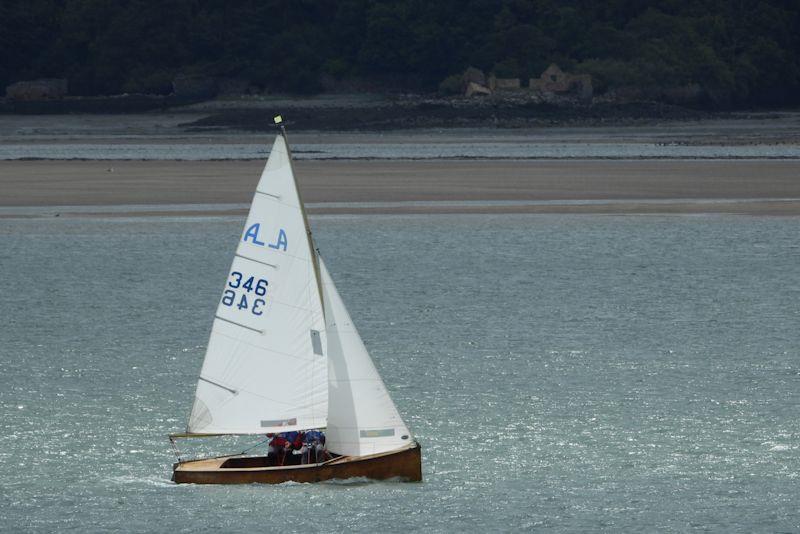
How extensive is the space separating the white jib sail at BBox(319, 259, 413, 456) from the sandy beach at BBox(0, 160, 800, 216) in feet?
147

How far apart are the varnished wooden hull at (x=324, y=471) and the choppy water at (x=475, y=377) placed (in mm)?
257

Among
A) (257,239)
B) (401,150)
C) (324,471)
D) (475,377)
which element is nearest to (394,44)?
(401,150)

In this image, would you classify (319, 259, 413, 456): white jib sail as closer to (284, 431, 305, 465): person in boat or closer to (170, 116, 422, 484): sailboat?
(170, 116, 422, 484): sailboat

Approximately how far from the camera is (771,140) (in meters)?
120

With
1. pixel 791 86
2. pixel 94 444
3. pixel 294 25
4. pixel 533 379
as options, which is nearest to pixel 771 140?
pixel 791 86

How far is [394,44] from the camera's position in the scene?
538 feet

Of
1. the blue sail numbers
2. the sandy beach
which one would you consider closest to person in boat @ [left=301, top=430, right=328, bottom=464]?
the blue sail numbers

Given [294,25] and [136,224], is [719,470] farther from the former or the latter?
[294,25]

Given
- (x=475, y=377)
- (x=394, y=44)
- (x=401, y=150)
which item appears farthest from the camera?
(x=394, y=44)

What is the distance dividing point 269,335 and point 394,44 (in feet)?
466

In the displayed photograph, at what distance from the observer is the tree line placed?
164m

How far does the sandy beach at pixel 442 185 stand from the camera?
231 ft

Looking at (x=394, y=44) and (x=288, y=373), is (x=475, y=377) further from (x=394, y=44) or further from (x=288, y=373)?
(x=394, y=44)

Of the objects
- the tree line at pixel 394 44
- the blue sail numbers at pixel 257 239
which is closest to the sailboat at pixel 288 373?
the blue sail numbers at pixel 257 239
